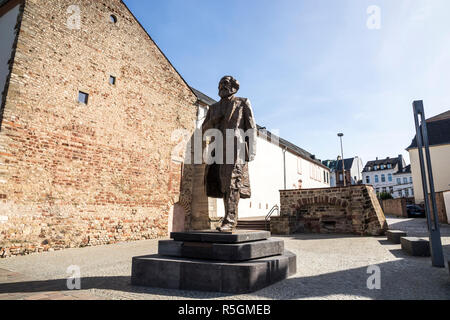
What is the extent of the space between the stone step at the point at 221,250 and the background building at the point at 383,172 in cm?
5423

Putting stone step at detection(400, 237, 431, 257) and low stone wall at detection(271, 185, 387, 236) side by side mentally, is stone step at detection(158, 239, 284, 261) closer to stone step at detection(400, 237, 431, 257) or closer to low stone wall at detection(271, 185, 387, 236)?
stone step at detection(400, 237, 431, 257)

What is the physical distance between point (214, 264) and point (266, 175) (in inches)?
783

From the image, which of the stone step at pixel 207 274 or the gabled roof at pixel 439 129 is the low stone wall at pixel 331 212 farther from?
the gabled roof at pixel 439 129

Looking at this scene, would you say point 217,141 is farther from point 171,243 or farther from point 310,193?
point 310,193

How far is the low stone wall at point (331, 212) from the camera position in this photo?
10.6m

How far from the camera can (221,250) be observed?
11.7ft

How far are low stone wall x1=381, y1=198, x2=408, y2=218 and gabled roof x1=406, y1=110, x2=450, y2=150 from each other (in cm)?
599

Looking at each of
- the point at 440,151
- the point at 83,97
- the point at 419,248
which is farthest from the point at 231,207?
the point at 440,151

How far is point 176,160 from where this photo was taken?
1293cm

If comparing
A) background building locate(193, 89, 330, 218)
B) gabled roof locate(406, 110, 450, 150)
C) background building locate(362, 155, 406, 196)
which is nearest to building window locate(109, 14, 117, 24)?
background building locate(193, 89, 330, 218)

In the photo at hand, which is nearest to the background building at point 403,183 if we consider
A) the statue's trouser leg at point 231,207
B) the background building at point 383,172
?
the background building at point 383,172

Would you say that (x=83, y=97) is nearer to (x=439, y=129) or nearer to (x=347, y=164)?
(x=439, y=129)

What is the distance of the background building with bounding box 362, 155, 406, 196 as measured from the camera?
51197 mm
